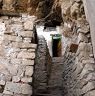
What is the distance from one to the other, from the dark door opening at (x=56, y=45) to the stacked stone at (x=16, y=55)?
1041 centimetres

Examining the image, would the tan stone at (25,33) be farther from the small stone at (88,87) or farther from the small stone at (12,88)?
the small stone at (88,87)

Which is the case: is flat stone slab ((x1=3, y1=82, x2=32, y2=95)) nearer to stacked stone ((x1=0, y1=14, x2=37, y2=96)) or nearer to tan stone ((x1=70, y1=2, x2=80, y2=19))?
stacked stone ((x1=0, y1=14, x2=37, y2=96))

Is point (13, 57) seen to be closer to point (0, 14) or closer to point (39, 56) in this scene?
point (0, 14)

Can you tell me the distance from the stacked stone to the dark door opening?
10.4 metres

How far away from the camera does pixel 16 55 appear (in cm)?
495

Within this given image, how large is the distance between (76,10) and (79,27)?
0.99 meters

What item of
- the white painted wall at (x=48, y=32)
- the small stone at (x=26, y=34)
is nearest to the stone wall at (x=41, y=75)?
the small stone at (x=26, y=34)

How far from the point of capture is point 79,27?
5566mm

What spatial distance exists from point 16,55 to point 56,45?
39.5 ft

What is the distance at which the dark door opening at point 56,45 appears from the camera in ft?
53.1

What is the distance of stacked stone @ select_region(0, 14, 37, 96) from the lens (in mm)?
4367

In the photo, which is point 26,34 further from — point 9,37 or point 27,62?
point 27,62

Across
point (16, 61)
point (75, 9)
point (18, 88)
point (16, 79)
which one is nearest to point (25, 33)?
point (16, 61)

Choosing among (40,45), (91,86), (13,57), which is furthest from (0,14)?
(40,45)
